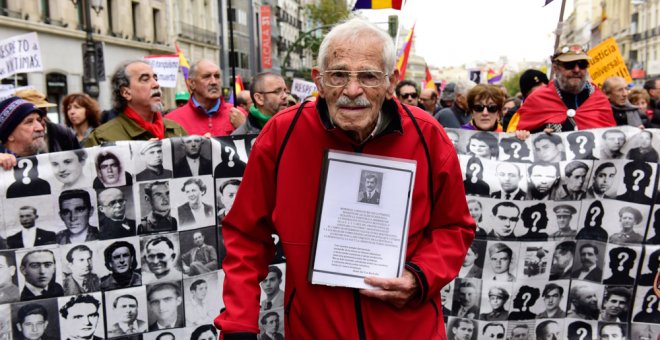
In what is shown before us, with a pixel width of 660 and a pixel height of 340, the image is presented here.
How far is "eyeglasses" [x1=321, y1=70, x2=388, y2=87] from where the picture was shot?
7.37 feet

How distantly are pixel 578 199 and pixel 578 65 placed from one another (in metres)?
1.36

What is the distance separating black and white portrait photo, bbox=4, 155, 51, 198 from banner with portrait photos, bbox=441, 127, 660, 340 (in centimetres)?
237

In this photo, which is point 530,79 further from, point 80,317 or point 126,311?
point 80,317

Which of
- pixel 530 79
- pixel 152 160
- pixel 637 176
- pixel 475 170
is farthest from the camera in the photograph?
pixel 530 79

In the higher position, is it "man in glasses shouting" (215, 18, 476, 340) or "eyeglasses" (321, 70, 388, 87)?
"eyeglasses" (321, 70, 388, 87)

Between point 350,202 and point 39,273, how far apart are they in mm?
1894

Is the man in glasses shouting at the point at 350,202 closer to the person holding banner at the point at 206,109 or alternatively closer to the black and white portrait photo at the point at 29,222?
the black and white portrait photo at the point at 29,222

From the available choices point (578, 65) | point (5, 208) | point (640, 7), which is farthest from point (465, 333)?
point (640, 7)

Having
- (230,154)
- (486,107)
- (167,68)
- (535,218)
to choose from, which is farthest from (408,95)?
(167,68)

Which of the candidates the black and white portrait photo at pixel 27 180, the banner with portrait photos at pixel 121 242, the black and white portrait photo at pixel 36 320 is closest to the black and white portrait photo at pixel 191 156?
the banner with portrait photos at pixel 121 242

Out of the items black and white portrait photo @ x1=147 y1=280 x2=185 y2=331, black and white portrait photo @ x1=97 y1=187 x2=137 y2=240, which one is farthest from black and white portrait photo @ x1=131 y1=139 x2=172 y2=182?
black and white portrait photo @ x1=147 y1=280 x2=185 y2=331

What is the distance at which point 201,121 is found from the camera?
6043 mm

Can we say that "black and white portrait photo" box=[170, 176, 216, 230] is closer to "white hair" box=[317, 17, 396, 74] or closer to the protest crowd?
the protest crowd

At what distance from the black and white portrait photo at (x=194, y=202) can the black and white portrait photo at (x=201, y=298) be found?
11.8 inches
